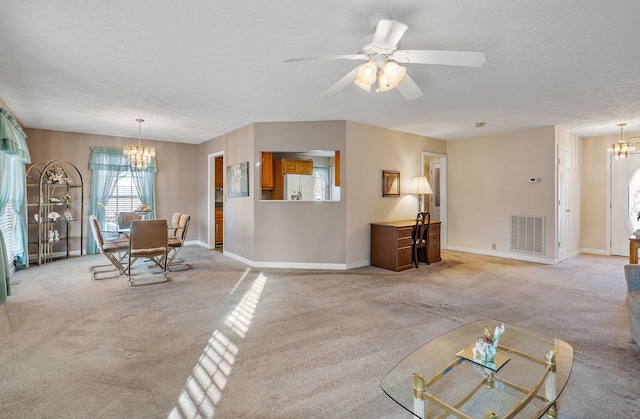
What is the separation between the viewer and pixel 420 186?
6113 millimetres

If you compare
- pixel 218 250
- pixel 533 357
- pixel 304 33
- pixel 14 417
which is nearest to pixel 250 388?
pixel 14 417

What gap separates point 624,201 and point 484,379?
22.5ft

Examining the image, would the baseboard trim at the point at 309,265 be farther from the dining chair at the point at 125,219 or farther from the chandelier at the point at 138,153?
the chandelier at the point at 138,153

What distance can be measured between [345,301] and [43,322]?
3.00 metres

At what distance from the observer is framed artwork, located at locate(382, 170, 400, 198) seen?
Result: 5.82 meters

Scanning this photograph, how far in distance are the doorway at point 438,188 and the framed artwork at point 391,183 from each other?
3.90 feet

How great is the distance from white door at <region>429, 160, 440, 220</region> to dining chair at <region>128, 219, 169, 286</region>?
5.95 meters

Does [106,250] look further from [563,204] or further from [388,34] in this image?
[563,204]

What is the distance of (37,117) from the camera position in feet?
16.8

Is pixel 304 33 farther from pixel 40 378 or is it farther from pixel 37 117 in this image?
pixel 37 117

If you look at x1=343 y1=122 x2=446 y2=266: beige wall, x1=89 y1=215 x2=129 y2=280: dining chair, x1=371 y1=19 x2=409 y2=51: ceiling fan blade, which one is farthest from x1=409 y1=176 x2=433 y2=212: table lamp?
x1=89 y1=215 x2=129 y2=280: dining chair

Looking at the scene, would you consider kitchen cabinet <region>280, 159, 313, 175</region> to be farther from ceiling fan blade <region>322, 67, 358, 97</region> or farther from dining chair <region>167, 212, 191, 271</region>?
Result: ceiling fan blade <region>322, 67, 358, 97</region>

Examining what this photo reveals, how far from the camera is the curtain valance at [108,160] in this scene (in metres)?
6.53

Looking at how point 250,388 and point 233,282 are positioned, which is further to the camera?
point 233,282
